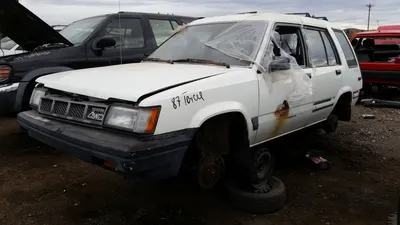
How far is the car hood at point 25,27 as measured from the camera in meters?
4.96

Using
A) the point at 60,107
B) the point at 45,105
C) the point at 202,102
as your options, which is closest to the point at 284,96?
the point at 202,102

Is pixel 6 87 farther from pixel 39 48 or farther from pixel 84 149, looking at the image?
pixel 84 149

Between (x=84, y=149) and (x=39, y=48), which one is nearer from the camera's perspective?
(x=84, y=149)

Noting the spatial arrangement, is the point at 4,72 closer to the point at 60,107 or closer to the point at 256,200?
the point at 60,107

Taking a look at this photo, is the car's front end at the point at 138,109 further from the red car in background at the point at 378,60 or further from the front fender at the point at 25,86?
the red car in background at the point at 378,60

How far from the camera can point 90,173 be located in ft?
14.8

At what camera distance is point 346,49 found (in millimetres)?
5426

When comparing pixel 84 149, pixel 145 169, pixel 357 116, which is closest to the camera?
pixel 145 169

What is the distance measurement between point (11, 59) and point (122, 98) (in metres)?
2.91

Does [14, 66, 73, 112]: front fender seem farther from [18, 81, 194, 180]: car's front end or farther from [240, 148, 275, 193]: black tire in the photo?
[240, 148, 275, 193]: black tire

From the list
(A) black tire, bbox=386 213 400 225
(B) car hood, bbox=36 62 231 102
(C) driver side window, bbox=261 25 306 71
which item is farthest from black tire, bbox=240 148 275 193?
(C) driver side window, bbox=261 25 306 71

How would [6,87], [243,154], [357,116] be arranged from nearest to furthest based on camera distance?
1. [243,154]
2. [6,87]
3. [357,116]

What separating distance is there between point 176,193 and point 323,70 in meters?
2.24

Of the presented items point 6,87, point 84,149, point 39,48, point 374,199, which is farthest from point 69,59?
point 374,199
